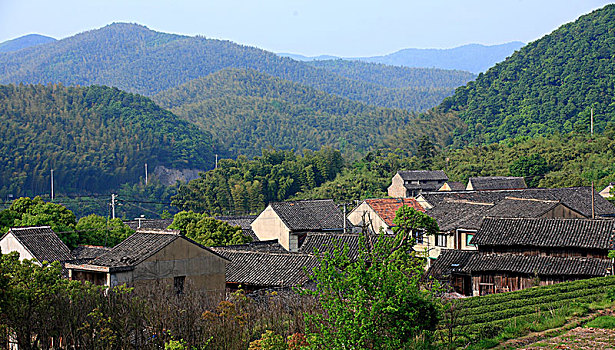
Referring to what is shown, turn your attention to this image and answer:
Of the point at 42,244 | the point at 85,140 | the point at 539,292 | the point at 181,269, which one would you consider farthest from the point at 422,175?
the point at 181,269

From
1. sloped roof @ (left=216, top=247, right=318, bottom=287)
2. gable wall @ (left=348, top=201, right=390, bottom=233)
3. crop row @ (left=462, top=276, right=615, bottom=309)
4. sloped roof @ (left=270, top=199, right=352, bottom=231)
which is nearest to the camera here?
crop row @ (left=462, top=276, right=615, bottom=309)

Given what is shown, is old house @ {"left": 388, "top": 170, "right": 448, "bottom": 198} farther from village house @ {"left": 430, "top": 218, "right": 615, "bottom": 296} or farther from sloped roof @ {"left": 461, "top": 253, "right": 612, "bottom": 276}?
sloped roof @ {"left": 461, "top": 253, "right": 612, "bottom": 276}

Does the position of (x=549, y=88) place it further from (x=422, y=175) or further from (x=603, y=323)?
(x=603, y=323)

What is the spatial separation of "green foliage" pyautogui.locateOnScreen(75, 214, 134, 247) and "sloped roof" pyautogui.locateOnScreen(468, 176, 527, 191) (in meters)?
35.6

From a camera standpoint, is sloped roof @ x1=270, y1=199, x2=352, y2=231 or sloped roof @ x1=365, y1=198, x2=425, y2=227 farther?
sloped roof @ x1=365, y1=198, x2=425, y2=227

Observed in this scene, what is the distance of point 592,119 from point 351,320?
261 feet

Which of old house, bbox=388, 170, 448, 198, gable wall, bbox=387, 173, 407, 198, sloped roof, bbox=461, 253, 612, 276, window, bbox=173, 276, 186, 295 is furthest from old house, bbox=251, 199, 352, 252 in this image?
old house, bbox=388, 170, 448, 198

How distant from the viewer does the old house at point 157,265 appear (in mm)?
20219

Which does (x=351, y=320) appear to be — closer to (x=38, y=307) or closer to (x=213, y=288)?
(x=38, y=307)

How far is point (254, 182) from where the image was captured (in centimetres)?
7456

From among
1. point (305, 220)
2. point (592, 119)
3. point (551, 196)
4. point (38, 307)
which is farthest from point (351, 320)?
point (592, 119)

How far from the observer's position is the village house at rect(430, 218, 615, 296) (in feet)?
81.5

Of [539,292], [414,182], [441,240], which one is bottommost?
[441,240]

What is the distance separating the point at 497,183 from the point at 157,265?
47.6 m
